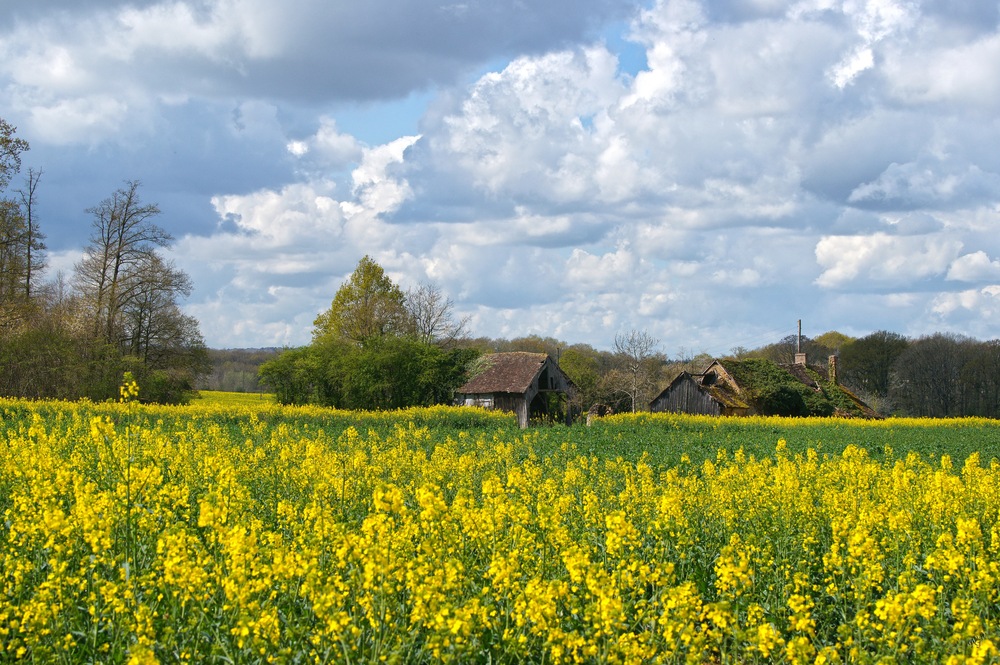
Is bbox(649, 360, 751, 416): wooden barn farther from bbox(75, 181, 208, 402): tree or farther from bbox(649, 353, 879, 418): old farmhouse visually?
bbox(75, 181, 208, 402): tree

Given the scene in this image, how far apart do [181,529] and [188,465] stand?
5.96m

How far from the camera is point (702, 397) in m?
52.6

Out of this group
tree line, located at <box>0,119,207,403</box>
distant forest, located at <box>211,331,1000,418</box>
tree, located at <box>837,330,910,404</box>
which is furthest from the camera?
tree, located at <box>837,330,910,404</box>

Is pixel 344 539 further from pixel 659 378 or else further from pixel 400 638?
pixel 659 378

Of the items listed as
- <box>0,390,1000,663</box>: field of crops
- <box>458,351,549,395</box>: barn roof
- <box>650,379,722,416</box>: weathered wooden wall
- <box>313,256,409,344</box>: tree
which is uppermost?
<box>313,256,409,344</box>: tree

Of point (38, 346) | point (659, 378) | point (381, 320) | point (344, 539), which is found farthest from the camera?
point (659, 378)

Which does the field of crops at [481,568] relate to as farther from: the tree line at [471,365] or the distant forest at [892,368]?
the distant forest at [892,368]

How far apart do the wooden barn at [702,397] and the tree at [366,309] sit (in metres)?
17.7

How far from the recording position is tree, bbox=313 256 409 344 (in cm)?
5916

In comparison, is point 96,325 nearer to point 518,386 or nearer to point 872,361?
point 518,386

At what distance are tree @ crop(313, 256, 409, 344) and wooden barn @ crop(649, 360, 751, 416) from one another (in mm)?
17726

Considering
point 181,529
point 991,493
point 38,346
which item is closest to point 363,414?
point 38,346

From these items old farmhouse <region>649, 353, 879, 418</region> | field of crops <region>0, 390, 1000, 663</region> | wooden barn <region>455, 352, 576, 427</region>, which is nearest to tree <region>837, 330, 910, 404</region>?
old farmhouse <region>649, 353, 879, 418</region>

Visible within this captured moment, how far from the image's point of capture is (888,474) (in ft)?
41.2
